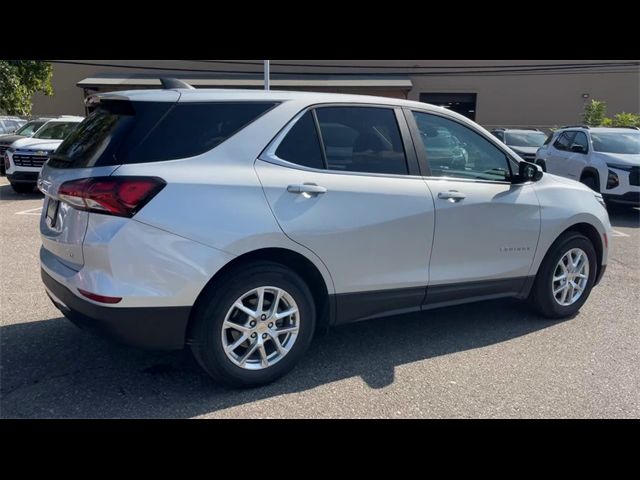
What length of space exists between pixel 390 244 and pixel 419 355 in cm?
94

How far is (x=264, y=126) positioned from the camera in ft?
11.3

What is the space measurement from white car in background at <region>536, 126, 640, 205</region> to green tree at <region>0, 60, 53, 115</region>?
1799 centimetres

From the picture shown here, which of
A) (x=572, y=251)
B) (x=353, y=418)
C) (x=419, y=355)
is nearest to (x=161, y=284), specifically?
(x=353, y=418)

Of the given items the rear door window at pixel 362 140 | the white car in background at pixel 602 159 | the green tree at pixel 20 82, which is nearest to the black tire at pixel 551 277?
the rear door window at pixel 362 140

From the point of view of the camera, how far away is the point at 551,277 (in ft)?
15.4

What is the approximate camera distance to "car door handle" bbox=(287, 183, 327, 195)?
3.39m

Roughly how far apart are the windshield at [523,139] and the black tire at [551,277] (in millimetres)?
11952

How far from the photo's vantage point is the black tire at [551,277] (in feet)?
15.4

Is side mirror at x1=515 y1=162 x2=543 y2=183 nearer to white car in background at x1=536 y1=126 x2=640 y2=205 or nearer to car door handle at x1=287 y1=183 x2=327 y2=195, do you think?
car door handle at x1=287 y1=183 x2=327 y2=195

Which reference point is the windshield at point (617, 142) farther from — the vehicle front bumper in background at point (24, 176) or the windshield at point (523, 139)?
the vehicle front bumper in background at point (24, 176)

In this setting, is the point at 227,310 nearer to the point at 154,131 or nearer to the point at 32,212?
the point at 154,131

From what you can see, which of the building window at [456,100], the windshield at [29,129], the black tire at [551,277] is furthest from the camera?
the building window at [456,100]

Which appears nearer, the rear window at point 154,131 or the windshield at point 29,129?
the rear window at point 154,131

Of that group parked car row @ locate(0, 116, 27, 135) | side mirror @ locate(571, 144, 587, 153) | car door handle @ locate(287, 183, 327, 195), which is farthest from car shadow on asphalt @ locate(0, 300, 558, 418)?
parked car row @ locate(0, 116, 27, 135)
